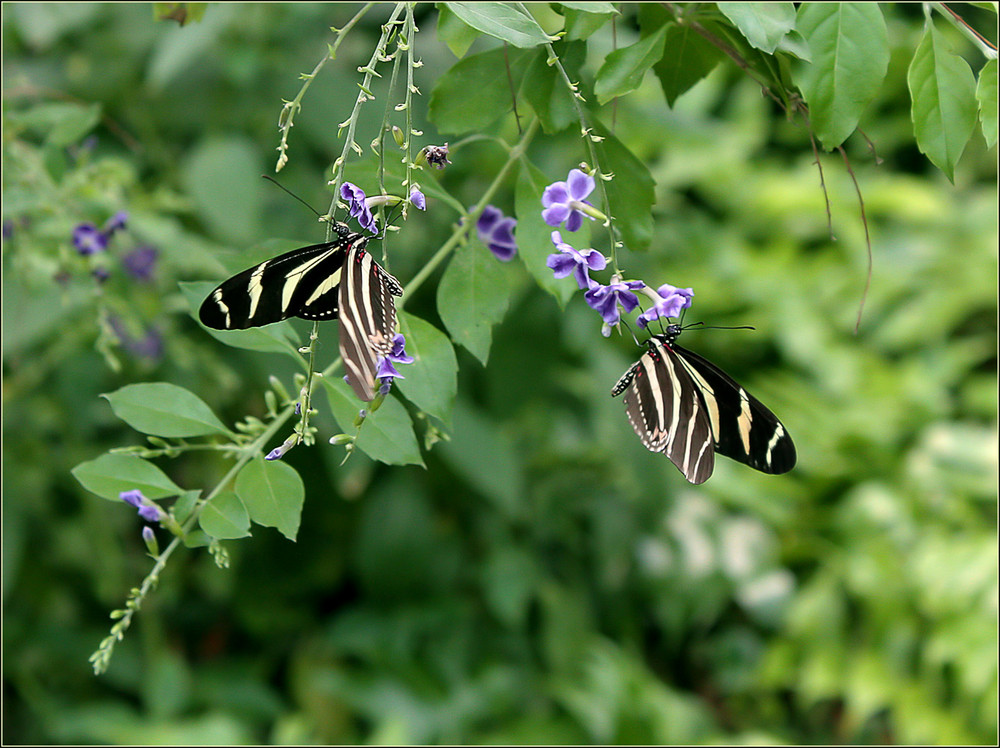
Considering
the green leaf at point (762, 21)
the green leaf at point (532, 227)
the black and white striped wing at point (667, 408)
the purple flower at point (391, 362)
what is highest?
the green leaf at point (762, 21)

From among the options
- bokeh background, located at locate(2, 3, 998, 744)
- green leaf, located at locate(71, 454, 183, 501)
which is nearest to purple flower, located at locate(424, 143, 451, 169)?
green leaf, located at locate(71, 454, 183, 501)

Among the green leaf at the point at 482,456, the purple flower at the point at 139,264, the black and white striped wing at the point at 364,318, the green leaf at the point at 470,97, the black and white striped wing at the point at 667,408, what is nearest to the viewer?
the black and white striped wing at the point at 364,318

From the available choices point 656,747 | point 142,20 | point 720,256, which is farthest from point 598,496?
point 142,20

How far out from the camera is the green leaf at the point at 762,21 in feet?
1.92

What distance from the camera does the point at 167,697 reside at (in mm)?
1715

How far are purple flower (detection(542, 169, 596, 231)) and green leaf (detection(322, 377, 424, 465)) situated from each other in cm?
17

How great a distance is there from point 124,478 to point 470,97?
0.39 meters

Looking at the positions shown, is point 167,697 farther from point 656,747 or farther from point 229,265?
point 229,265

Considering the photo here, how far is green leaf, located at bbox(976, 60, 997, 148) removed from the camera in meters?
0.64

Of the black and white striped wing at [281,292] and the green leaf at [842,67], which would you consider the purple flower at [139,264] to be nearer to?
the black and white striped wing at [281,292]

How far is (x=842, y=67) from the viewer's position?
0.63 meters

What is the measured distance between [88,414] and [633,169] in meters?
1.23

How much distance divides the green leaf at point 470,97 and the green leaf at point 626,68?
10 centimetres

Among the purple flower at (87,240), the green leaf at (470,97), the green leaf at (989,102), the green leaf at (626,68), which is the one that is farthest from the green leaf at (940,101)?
the purple flower at (87,240)
